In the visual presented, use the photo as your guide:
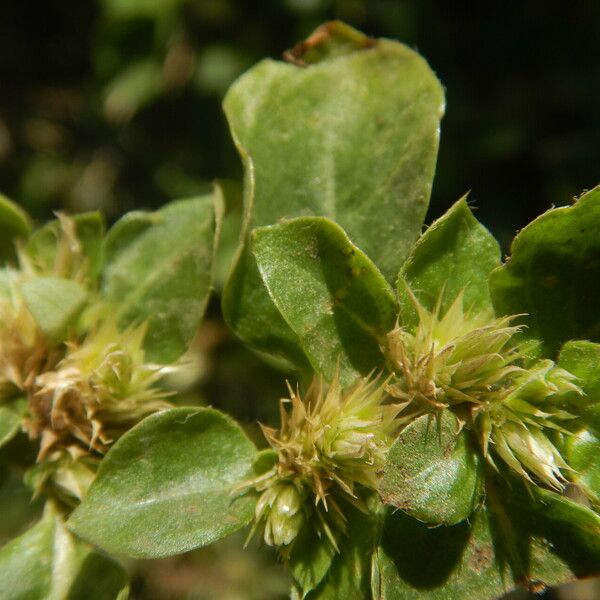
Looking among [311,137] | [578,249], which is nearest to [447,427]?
[578,249]

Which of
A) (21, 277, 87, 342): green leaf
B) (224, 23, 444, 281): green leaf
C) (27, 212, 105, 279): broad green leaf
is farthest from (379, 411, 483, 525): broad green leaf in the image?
(27, 212, 105, 279): broad green leaf

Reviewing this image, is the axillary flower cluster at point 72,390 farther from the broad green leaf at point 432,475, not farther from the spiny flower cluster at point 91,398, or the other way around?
the broad green leaf at point 432,475

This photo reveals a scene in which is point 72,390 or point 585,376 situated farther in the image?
→ point 72,390

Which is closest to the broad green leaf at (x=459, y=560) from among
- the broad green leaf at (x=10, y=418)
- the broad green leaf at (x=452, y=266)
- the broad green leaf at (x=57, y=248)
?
the broad green leaf at (x=452, y=266)

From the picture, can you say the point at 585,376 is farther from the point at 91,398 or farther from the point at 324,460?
the point at 91,398

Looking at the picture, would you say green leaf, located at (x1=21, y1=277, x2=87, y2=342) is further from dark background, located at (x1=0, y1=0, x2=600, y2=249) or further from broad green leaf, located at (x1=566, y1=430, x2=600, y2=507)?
dark background, located at (x1=0, y1=0, x2=600, y2=249)

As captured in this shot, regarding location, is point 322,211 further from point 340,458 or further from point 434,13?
point 434,13

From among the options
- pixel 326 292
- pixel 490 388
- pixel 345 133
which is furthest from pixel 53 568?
pixel 345 133
